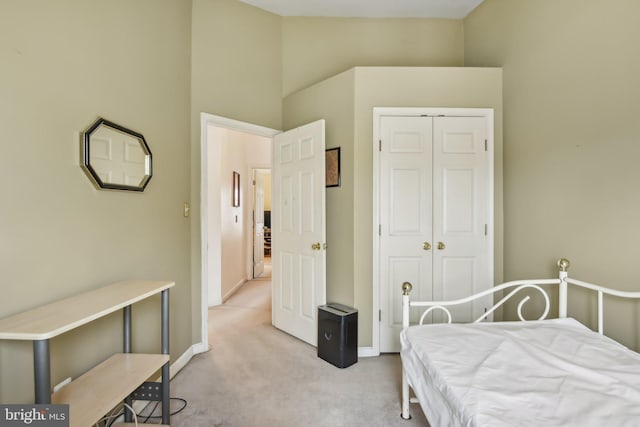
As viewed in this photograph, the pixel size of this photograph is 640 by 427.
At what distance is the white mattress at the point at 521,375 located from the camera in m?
1.00

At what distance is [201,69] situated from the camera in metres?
2.80

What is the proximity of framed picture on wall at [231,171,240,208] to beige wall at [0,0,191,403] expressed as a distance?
2.45 m

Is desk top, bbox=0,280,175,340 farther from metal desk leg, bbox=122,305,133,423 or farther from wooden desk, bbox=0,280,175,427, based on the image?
metal desk leg, bbox=122,305,133,423

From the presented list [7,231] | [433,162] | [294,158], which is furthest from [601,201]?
[7,231]

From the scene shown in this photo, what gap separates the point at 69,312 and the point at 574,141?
293 centimetres

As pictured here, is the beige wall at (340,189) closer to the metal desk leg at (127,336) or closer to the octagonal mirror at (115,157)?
the octagonal mirror at (115,157)

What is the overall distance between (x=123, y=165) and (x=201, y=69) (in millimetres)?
1383

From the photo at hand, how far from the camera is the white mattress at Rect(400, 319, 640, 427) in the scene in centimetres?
100

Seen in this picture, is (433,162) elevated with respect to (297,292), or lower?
elevated

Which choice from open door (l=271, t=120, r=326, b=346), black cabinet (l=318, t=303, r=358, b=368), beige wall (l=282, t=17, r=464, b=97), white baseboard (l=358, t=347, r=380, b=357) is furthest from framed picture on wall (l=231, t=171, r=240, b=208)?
white baseboard (l=358, t=347, r=380, b=357)

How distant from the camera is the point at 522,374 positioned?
123 centimetres

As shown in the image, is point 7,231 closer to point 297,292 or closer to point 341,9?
point 297,292

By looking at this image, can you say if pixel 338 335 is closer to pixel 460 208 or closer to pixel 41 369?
pixel 460 208

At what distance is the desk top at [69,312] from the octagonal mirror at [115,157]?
0.56m
